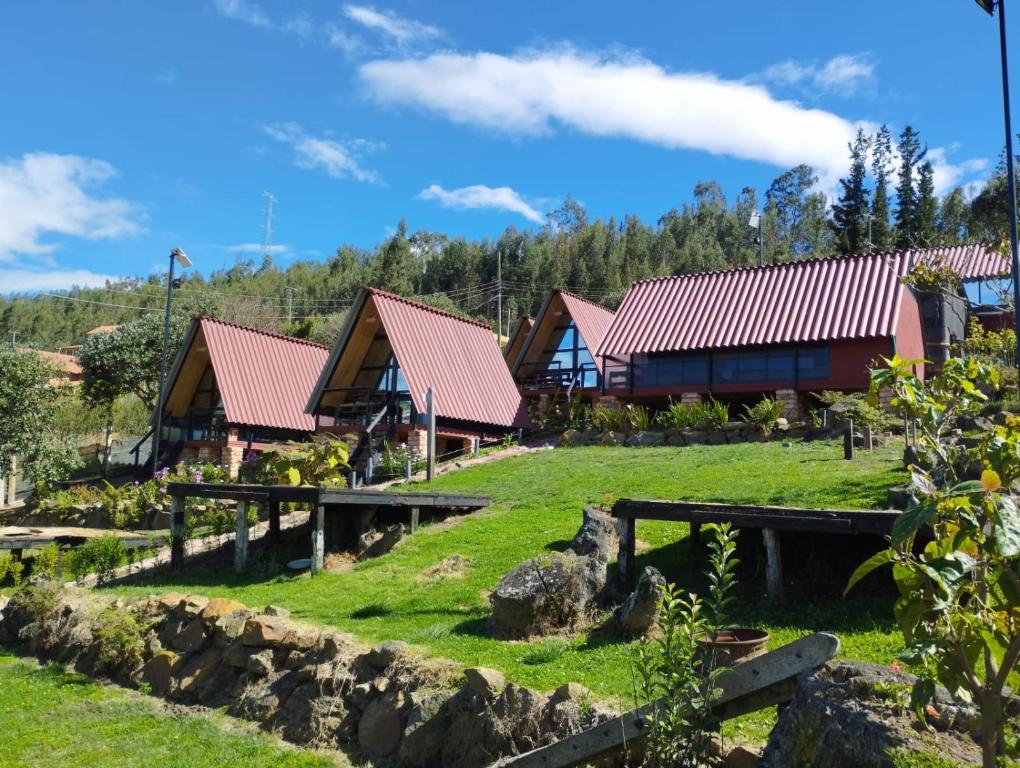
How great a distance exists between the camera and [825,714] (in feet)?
14.9

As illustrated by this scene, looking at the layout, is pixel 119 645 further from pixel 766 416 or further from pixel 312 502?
pixel 766 416

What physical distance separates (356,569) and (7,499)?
2202 centimetres

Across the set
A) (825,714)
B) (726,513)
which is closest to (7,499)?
(726,513)

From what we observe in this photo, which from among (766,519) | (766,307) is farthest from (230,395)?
(766,519)

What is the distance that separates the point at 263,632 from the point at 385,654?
1.97 metres

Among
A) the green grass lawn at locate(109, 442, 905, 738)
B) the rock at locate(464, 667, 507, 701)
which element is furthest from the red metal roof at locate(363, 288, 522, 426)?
the rock at locate(464, 667, 507, 701)

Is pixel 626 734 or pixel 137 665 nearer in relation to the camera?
pixel 626 734

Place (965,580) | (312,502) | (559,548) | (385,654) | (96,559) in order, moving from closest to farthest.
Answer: (965,580)
(385,654)
(559,548)
(312,502)
(96,559)

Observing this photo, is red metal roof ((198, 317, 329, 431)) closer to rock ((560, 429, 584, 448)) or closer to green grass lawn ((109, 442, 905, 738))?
rock ((560, 429, 584, 448))

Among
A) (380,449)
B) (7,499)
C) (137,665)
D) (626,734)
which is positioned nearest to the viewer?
(626,734)

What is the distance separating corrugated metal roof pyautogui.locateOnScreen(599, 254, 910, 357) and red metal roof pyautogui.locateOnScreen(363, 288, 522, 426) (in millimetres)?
3670

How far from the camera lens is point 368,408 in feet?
86.7

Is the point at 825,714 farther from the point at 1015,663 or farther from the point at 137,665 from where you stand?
the point at 137,665

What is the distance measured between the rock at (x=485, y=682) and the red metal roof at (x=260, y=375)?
74.5 ft
